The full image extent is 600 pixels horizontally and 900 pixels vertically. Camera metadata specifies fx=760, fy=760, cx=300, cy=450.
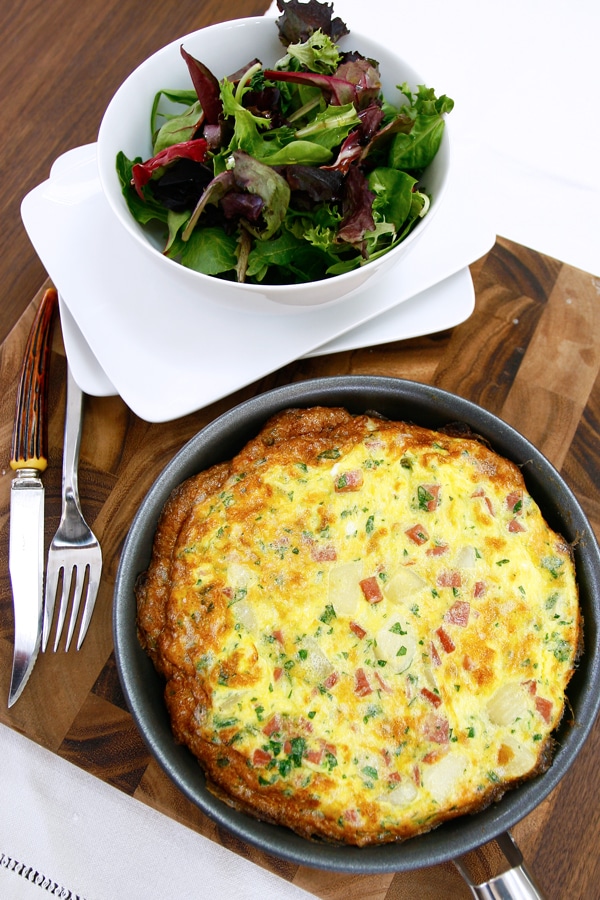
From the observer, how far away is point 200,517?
7.88 feet

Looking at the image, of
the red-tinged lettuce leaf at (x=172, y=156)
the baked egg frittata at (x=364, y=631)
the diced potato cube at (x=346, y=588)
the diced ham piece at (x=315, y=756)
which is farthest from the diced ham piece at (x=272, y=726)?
the red-tinged lettuce leaf at (x=172, y=156)

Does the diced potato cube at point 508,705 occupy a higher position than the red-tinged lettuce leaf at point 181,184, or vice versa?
the red-tinged lettuce leaf at point 181,184

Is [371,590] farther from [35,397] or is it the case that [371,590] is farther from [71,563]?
[35,397]

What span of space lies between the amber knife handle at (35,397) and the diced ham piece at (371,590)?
1.28 metres

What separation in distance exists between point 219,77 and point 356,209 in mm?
861

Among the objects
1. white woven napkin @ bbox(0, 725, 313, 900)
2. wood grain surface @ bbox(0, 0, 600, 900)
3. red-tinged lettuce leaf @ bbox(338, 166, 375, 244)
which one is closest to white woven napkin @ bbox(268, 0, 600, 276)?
wood grain surface @ bbox(0, 0, 600, 900)

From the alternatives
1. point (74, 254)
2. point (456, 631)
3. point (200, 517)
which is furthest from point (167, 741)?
point (74, 254)

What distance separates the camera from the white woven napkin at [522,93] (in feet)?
11.4

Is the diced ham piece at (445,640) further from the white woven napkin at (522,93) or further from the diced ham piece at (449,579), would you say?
the white woven napkin at (522,93)

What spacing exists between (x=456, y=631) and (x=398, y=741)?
1.17ft

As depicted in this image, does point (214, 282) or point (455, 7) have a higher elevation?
point (455, 7)

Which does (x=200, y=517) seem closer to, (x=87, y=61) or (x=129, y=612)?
(x=129, y=612)

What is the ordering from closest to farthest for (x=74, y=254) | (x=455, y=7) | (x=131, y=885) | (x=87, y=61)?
(x=131, y=885)
(x=74, y=254)
(x=87, y=61)
(x=455, y=7)

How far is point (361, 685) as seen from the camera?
2209 millimetres
